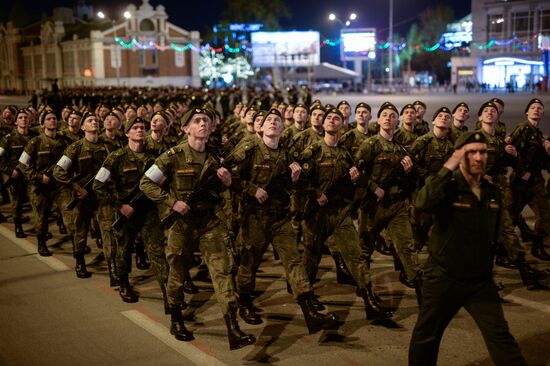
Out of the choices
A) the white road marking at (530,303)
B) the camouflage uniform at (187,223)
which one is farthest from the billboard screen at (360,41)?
the camouflage uniform at (187,223)

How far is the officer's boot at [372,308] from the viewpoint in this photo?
22.8ft

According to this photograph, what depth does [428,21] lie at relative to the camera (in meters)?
104

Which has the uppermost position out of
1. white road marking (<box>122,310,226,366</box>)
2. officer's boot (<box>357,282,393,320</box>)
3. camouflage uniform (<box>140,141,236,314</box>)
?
camouflage uniform (<box>140,141,236,314</box>)

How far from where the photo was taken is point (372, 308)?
695cm

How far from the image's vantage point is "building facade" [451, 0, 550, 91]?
214 ft

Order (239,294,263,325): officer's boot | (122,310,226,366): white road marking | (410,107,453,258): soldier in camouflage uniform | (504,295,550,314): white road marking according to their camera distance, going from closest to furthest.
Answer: (122,310,226,366): white road marking, (239,294,263,325): officer's boot, (504,295,550,314): white road marking, (410,107,453,258): soldier in camouflage uniform

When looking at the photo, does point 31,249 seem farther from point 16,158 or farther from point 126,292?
point 126,292

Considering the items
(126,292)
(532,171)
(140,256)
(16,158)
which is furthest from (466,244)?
(16,158)

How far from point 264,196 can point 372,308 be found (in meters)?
1.62

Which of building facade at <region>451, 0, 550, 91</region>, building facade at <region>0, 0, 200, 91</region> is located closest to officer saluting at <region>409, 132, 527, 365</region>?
building facade at <region>451, 0, 550, 91</region>

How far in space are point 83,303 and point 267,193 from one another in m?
2.67

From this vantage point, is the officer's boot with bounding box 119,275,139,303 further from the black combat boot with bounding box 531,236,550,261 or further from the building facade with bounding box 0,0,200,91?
the building facade with bounding box 0,0,200,91

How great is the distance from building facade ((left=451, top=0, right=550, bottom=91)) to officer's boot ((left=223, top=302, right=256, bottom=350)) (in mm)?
61455

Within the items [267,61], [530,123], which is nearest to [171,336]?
[530,123]
